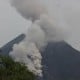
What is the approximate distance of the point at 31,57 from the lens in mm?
141375

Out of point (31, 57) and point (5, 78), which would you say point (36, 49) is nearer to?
point (31, 57)

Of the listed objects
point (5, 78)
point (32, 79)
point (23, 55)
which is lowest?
point (5, 78)

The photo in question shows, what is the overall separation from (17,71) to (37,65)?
278 ft

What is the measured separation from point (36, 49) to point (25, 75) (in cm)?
7665

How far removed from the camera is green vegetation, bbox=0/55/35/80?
186ft

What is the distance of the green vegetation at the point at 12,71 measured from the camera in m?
56.8

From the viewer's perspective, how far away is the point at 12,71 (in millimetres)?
58875

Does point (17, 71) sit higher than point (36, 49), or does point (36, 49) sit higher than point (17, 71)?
point (36, 49)

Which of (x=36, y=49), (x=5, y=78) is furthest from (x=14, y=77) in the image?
(x=36, y=49)

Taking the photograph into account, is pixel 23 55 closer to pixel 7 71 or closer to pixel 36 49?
pixel 36 49

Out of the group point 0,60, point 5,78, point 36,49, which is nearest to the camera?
point 5,78

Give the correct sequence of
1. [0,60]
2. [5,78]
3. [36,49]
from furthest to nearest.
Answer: [36,49] < [0,60] < [5,78]

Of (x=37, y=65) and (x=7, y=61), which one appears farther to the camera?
(x=37, y=65)

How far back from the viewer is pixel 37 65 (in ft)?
470
